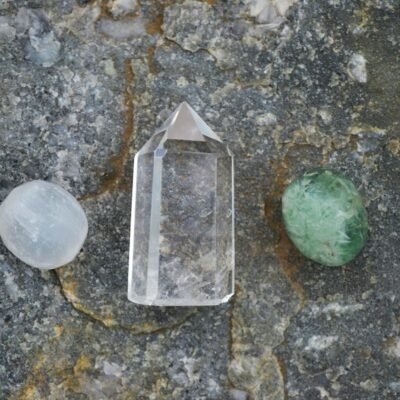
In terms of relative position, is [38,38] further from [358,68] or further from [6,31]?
[358,68]

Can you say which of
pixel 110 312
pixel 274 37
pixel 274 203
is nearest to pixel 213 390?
pixel 110 312

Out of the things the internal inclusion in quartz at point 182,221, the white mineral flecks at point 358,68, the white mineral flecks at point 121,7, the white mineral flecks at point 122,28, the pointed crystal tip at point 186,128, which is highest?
the white mineral flecks at point 121,7

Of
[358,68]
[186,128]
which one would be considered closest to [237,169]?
[186,128]

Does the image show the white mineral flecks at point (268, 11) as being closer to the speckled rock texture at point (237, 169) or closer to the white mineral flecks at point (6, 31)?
the speckled rock texture at point (237, 169)

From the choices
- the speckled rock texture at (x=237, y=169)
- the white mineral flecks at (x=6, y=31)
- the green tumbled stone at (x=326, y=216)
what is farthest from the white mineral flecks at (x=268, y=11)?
the white mineral flecks at (x=6, y=31)

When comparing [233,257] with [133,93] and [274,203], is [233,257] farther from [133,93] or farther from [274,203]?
[133,93]

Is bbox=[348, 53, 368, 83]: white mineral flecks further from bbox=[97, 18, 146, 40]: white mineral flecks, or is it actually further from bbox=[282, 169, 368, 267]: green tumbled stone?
bbox=[97, 18, 146, 40]: white mineral flecks
